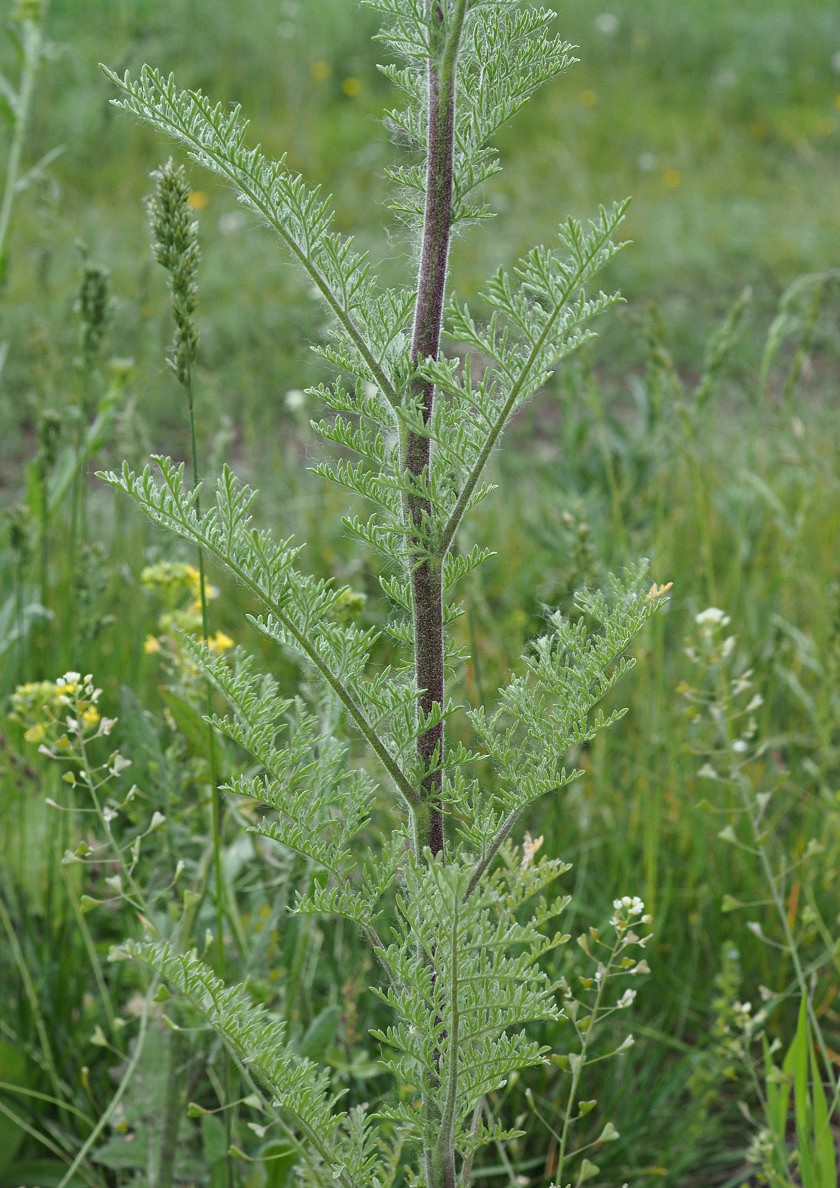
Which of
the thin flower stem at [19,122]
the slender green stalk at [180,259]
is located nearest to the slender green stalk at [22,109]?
the thin flower stem at [19,122]

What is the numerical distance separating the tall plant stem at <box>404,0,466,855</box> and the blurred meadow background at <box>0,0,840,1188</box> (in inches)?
2.3

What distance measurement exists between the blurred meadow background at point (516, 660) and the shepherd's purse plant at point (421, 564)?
0.08 meters

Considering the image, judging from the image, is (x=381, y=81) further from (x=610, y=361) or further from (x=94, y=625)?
(x=94, y=625)

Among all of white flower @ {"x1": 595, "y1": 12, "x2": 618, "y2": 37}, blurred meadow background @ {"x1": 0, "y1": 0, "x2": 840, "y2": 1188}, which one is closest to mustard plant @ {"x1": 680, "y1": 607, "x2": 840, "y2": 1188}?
blurred meadow background @ {"x1": 0, "y1": 0, "x2": 840, "y2": 1188}

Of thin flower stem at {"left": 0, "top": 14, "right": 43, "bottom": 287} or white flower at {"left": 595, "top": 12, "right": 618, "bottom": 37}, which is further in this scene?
white flower at {"left": 595, "top": 12, "right": 618, "bottom": 37}

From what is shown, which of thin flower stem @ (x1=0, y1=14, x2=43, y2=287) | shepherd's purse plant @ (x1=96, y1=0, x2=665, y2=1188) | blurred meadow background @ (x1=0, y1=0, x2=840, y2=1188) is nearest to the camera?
shepherd's purse plant @ (x1=96, y1=0, x2=665, y2=1188)

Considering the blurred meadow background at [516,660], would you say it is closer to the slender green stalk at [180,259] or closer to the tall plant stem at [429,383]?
the tall plant stem at [429,383]

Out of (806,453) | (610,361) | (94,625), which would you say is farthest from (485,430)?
(610,361)

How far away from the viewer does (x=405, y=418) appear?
0.90 m

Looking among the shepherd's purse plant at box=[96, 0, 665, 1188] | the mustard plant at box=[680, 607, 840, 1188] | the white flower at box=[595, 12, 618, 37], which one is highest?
the white flower at box=[595, 12, 618, 37]

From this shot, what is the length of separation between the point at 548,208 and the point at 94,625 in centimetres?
543

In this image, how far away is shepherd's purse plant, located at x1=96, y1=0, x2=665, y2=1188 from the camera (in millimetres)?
875

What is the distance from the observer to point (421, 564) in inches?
37.6

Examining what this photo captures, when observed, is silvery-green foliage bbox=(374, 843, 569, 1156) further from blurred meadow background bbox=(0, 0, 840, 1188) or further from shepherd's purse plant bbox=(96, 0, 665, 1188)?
blurred meadow background bbox=(0, 0, 840, 1188)
